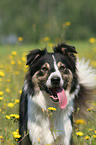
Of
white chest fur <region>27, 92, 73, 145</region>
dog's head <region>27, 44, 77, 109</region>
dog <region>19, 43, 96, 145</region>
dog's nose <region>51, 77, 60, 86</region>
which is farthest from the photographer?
white chest fur <region>27, 92, 73, 145</region>

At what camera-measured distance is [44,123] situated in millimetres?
3182

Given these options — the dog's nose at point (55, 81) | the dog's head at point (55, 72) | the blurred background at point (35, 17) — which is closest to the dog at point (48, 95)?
the dog's head at point (55, 72)

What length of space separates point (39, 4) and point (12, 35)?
262 inches

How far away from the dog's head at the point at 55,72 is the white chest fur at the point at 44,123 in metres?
0.20

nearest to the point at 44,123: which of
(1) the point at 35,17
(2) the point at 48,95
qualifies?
(2) the point at 48,95

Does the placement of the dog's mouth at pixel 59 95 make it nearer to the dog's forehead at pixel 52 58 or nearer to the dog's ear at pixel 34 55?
the dog's forehead at pixel 52 58

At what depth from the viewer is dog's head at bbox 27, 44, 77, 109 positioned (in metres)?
2.90

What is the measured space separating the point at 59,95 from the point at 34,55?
0.67 metres

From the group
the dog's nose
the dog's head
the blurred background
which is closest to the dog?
the dog's head

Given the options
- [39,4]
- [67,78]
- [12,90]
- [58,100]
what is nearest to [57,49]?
[67,78]

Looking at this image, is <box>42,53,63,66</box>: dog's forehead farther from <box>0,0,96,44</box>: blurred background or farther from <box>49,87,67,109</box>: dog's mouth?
<box>0,0,96,44</box>: blurred background

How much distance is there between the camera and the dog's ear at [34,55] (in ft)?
10.5

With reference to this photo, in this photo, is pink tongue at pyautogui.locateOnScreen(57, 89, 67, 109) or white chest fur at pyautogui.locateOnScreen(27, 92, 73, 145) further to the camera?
white chest fur at pyautogui.locateOnScreen(27, 92, 73, 145)

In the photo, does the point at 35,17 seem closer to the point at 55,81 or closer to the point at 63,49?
the point at 63,49
